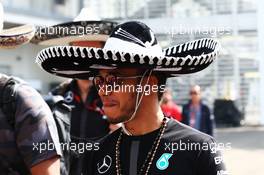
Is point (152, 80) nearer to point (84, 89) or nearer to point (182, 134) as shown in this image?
point (182, 134)

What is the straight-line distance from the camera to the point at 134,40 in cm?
242

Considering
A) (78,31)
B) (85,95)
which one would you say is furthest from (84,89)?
(78,31)

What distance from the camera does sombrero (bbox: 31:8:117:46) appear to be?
4258mm

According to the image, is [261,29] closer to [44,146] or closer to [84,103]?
[84,103]

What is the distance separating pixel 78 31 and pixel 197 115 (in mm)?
4215

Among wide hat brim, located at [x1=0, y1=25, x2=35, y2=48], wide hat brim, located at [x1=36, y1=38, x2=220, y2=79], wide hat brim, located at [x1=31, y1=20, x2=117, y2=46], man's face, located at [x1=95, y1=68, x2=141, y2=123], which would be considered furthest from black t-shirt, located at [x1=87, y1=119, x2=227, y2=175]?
wide hat brim, located at [x1=31, y1=20, x2=117, y2=46]

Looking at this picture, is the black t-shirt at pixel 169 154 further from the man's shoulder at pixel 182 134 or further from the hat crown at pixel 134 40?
the hat crown at pixel 134 40

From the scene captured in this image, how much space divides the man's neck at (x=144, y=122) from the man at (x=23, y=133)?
32 centimetres

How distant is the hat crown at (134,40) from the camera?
2398mm

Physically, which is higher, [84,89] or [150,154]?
[84,89]

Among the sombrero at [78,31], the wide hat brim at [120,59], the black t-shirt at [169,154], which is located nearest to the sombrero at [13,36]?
the wide hat brim at [120,59]

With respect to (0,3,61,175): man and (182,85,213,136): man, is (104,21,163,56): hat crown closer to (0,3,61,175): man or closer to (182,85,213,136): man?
(0,3,61,175): man

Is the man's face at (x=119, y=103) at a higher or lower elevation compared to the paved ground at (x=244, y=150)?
higher

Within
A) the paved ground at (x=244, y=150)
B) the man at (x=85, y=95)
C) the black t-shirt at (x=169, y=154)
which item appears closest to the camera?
the black t-shirt at (x=169, y=154)
